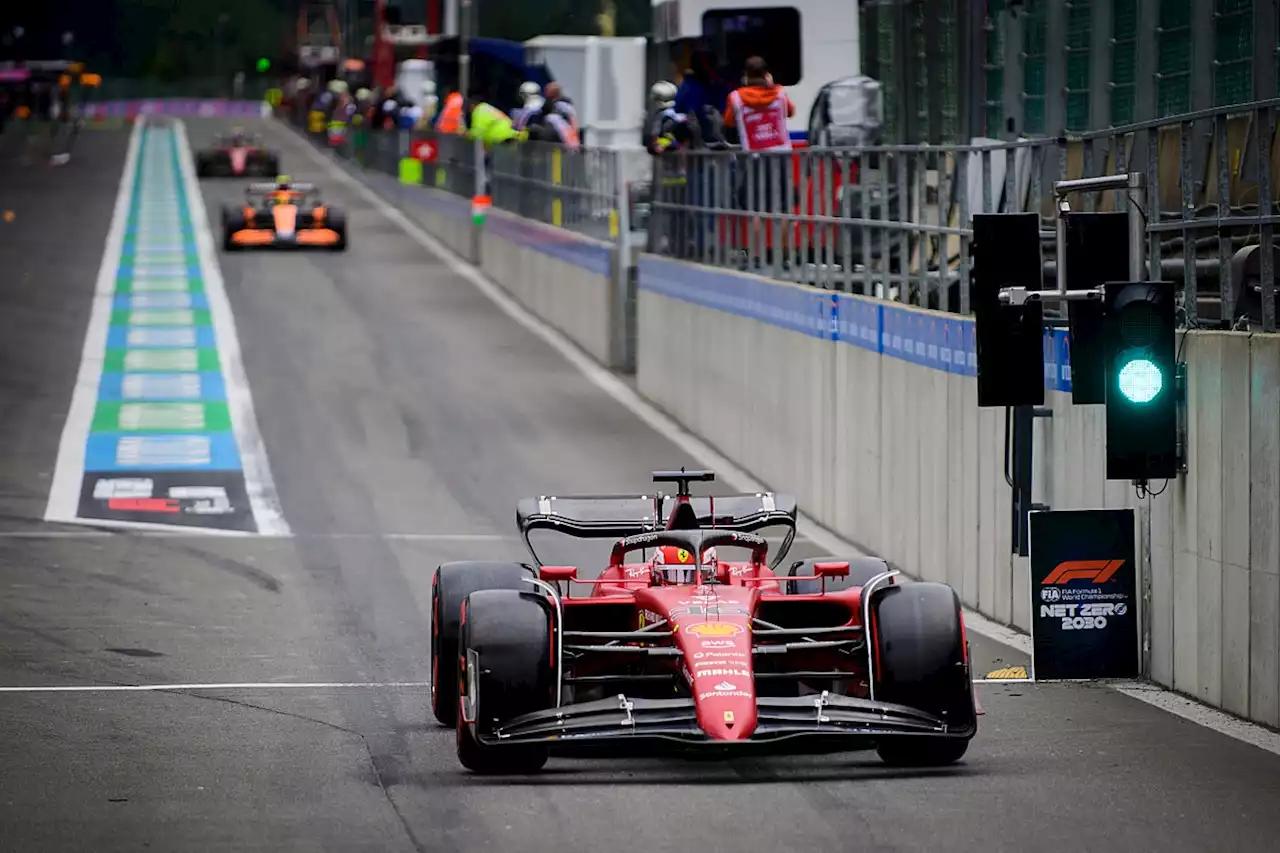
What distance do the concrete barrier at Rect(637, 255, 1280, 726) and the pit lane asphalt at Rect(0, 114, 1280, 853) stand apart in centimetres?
59

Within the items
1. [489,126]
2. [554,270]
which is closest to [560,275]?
[554,270]

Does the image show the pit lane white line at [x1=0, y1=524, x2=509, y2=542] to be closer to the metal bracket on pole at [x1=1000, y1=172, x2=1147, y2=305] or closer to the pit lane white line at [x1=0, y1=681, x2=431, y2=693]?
the pit lane white line at [x1=0, y1=681, x2=431, y2=693]

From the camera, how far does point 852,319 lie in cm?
1855

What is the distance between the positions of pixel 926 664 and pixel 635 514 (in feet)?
6.72

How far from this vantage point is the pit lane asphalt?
27.6ft

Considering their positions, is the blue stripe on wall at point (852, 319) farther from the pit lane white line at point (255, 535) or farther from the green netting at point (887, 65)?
the pit lane white line at point (255, 535)

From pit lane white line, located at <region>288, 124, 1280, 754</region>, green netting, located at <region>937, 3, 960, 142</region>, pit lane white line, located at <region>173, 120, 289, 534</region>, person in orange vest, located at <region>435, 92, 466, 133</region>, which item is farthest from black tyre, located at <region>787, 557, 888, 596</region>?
person in orange vest, located at <region>435, 92, 466, 133</region>

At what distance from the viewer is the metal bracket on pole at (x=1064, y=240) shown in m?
11.2

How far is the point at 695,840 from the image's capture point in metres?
8.14

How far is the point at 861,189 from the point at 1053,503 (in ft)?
16.8

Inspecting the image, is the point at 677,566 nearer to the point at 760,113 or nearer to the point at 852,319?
the point at 852,319

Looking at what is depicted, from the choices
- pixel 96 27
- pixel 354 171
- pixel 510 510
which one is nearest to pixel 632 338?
pixel 510 510

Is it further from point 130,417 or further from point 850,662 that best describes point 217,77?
point 850,662

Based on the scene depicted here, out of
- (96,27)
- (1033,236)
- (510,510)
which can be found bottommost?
(510,510)
